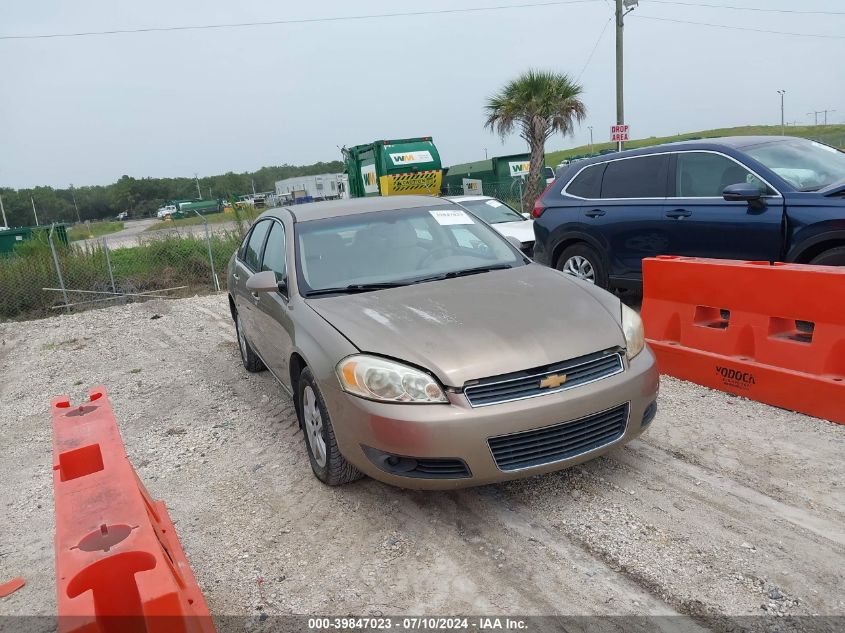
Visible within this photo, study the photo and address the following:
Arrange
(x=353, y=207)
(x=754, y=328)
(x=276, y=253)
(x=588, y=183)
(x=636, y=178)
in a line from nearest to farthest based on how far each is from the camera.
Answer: (x=754, y=328), (x=276, y=253), (x=353, y=207), (x=636, y=178), (x=588, y=183)

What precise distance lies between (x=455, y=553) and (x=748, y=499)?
1575 mm

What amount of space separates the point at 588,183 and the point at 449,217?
3176 mm

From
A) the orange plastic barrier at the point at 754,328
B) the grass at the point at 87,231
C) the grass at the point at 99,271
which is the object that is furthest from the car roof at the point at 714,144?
the grass at the point at 87,231

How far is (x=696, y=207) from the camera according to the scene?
245 inches

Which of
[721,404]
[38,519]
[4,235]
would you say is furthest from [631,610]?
[4,235]

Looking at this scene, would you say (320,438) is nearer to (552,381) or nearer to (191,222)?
(552,381)

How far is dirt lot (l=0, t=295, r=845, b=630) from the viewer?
8.98 ft

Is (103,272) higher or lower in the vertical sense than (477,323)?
lower

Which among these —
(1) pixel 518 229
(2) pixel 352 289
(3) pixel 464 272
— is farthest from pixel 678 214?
(2) pixel 352 289

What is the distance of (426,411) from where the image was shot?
3.03 m

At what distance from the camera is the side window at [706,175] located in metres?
5.91

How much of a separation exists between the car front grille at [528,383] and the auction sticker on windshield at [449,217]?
188 centimetres

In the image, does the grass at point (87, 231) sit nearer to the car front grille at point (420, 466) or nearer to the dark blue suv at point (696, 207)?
the dark blue suv at point (696, 207)

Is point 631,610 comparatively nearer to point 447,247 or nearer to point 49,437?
point 447,247
